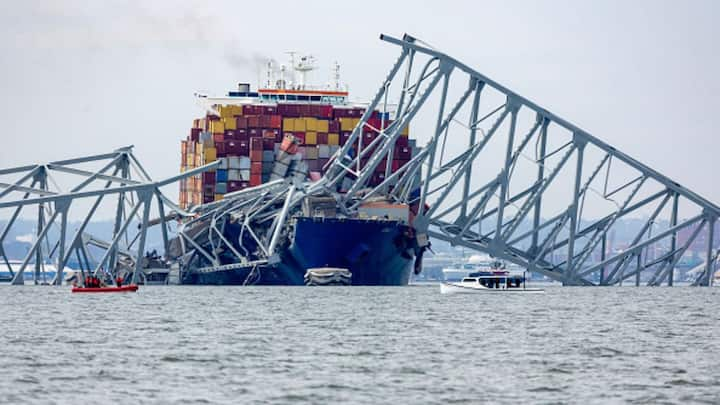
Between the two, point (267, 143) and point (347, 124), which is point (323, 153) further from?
point (267, 143)

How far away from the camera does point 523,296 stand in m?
84.0

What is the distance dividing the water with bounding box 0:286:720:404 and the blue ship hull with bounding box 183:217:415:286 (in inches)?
926

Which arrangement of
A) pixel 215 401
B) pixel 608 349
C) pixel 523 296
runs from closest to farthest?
pixel 215 401
pixel 608 349
pixel 523 296

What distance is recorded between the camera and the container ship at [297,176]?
95.6 m

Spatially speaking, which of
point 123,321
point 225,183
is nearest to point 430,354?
point 123,321

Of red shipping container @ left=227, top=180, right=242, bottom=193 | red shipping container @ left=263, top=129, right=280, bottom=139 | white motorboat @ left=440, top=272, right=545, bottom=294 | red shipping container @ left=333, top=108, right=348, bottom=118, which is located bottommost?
white motorboat @ left=440, top=272, right=545, bottom=294

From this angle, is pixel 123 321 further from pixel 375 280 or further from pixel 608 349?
pixel 375 280

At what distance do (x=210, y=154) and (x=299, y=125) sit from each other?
6.54 m

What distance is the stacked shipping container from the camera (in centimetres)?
10888

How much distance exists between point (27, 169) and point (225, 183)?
759 inches

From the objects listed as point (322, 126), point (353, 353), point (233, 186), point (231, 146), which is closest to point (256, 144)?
point (231, 146)

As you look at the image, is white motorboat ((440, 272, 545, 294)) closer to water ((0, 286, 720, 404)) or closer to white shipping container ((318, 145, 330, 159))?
water ((0, 286, 720, 404))

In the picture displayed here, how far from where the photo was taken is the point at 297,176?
10388cm

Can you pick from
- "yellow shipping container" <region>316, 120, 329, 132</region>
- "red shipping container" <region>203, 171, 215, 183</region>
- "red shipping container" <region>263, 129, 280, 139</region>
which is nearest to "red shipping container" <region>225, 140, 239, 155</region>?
"red shipping container" <region>203, 171, 215, 183</region>
